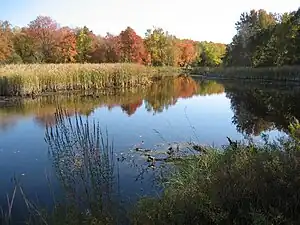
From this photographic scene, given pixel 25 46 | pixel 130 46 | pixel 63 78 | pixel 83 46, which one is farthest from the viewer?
pixel 130 46

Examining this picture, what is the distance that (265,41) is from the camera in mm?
42625

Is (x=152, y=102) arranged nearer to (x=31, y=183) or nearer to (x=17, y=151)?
(x=17, y=151)

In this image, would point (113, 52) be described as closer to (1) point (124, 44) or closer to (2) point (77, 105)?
(1) point (124, 44)

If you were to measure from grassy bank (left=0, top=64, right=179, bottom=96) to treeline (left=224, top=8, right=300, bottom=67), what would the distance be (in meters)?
16.3

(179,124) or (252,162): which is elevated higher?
(252,162)

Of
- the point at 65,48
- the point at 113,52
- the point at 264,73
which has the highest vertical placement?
the point at 65,48

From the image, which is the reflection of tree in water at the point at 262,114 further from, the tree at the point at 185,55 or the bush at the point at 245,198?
the tree at the point at 185,55

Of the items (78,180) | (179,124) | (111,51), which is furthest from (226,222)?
(111,51)

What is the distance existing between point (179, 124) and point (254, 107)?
633 centimetres

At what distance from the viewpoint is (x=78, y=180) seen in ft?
17.1

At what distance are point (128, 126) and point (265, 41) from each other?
1376 inches

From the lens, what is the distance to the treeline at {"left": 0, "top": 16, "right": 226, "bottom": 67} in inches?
1852

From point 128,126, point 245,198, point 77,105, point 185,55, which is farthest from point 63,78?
point 185,55

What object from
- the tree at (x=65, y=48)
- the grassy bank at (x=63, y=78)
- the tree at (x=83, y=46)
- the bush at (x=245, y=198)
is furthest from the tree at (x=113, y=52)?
the bush at (x=245, y=198)
